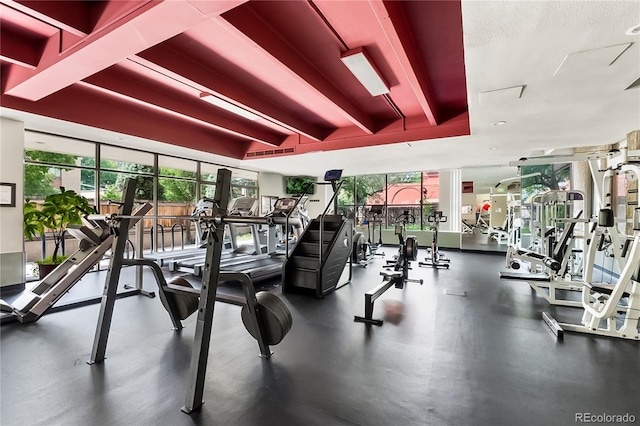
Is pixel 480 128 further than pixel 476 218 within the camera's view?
No

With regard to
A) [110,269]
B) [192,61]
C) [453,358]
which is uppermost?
[192,61]

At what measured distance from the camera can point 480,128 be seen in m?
4.82

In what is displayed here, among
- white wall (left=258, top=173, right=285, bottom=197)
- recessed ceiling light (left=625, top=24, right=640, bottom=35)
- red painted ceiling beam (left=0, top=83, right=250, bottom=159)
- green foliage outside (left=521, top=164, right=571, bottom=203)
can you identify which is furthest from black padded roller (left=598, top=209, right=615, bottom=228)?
white wall (left=258, top=173, right=285, bottom=197)

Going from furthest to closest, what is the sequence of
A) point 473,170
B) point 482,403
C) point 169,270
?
1. point 473,170
2. point 169,270
3. point 482,403

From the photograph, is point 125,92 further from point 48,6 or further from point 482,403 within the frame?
point 482,403

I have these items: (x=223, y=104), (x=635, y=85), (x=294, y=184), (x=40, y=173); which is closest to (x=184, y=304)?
(x=223, y=104)

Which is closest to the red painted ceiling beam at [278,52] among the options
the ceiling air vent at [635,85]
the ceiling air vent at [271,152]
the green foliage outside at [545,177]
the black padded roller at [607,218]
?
the ceiling air vent at [271,152]

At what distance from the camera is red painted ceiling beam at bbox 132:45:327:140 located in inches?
128

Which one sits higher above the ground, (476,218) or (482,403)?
(476,218)

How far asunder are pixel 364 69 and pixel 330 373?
10.5 feet

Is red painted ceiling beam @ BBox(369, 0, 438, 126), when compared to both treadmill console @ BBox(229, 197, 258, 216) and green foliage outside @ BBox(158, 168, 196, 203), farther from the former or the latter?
green foliage outside @ BBox(158, 168, 196, 203)

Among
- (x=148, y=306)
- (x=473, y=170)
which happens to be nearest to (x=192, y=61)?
(x=148, y=306)

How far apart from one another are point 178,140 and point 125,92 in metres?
2.13

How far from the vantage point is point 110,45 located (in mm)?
2580
